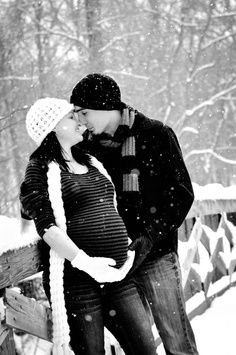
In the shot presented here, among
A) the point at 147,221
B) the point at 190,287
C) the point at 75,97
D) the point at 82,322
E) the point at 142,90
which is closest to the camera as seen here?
the point at 82,322

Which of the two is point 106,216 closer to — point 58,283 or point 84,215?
point 84,215

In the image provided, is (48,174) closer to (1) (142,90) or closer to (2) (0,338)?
(2) (0,338)

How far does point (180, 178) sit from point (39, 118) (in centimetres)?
74

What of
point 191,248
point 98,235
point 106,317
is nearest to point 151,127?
point 98,235

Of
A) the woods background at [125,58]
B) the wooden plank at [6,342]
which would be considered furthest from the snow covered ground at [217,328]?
the woods background at [125,58]

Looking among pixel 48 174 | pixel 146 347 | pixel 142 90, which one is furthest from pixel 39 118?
pixel 142 90

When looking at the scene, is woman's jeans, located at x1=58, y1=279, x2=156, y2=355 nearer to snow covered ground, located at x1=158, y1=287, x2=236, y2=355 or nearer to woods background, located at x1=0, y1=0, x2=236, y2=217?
snow covered ground, located at x1=158, y1=287, x2=236, y2=355

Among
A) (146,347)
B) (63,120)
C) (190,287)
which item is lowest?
(190,287)

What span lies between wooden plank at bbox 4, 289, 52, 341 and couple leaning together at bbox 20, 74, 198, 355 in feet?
0.34

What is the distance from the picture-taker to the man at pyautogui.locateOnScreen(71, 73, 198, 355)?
8.55 feet

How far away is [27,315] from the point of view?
7.27ft

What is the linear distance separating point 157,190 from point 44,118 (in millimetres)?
665

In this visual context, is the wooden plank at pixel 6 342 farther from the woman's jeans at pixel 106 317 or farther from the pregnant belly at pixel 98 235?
the pregnant belly at pixel 98 235

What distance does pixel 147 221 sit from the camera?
2605 mm
